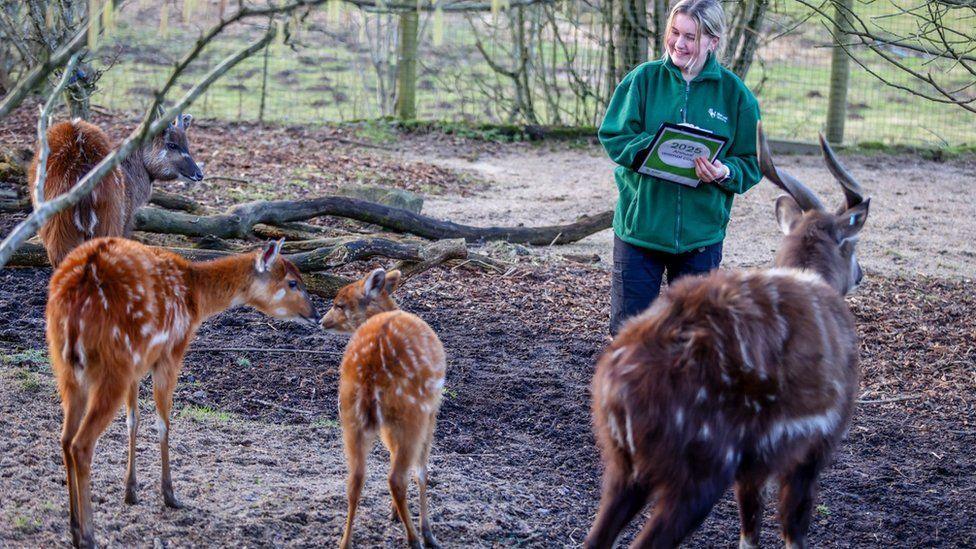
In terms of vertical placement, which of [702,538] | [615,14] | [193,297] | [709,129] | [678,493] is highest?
[615,14]

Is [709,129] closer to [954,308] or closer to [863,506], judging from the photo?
[863,506]

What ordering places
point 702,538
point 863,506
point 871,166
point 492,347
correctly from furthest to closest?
point 871,166 → point 492,347 → point 863,506 → point 702,538

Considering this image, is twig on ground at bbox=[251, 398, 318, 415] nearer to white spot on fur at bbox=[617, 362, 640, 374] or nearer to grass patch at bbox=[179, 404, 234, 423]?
grass patch at bbox=[179, 404, 234, 423]

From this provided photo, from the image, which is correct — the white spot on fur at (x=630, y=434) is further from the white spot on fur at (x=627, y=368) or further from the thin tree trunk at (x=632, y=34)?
the thin tree trunk at (x=632, y=34)

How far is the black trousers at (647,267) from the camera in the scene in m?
4.70

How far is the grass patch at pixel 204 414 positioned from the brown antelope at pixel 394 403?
1.26 m

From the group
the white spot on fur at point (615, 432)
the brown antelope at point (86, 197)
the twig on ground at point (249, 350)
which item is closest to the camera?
the white spot on fur at point (615, 432)

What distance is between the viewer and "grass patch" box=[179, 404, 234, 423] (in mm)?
5031

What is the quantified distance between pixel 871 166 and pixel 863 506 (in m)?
7.91

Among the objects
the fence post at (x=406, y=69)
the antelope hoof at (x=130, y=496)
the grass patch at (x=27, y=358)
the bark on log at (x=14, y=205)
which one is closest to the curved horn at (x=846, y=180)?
the antelope hoof at (x=130, y=496)

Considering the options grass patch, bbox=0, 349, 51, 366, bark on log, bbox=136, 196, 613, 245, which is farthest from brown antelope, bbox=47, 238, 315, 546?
bark on log, bbox=136, 196, 613, 245

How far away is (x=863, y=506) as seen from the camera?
4598 mm

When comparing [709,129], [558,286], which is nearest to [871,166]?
[558,286]

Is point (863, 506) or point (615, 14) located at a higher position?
point (615, 14)
